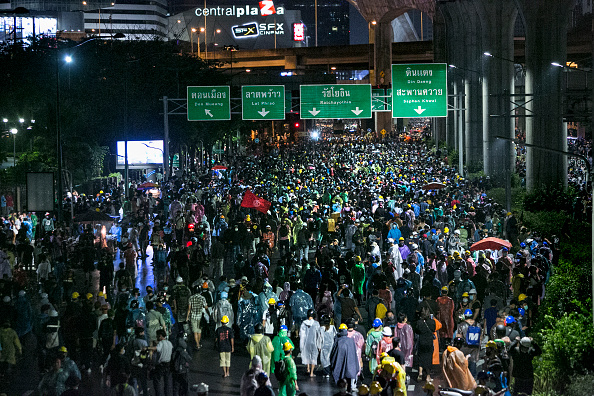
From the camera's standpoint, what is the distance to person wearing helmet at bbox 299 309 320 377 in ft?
47.6

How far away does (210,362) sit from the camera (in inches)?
616

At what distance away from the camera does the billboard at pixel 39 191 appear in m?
25.0

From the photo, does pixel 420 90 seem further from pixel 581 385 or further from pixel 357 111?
pixel 581 385

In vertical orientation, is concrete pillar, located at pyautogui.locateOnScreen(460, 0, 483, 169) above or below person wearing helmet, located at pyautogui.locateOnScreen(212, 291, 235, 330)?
above

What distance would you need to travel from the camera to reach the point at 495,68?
54625 millimetres

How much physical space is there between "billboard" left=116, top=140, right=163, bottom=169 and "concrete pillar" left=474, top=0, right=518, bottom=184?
18.8 m

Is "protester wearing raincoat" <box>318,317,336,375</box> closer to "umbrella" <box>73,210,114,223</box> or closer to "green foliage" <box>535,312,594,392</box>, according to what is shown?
"green foliage" <box>535,312,594,392</box>

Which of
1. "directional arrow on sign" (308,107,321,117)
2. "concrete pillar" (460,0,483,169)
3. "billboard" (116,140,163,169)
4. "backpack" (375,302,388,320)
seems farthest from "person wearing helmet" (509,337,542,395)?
"concrete pillar" (460,0,483,169)

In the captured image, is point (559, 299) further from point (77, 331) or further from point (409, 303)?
point (77, 331)

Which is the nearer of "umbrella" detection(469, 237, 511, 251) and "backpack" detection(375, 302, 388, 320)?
"backpack" detection(375, 302, 388, 320)

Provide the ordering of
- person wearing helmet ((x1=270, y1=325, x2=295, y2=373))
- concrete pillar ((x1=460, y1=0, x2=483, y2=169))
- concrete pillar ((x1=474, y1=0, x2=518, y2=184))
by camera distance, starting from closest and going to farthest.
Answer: person wearing helmet ((x1=270, y1=325, x2=295, y2=373)) → concrete pillar ((x1=474, y1=0, x2=518, y2=184)) → concrete pillar ((x1=460, y1=0, x2=483, y2=169))

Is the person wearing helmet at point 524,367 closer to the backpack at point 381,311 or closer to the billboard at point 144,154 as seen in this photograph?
the backpack at point 381,311

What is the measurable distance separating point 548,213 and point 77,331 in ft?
72.3

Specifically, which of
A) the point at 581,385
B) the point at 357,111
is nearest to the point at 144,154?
the point at 357,111
